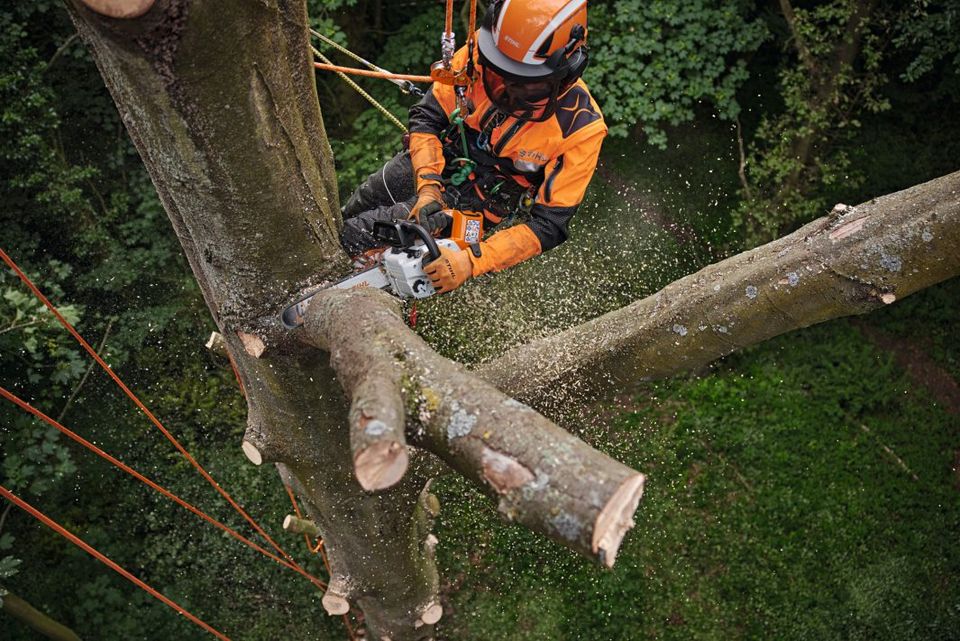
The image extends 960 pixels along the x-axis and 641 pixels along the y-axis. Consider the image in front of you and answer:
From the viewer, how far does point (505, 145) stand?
9.57ft

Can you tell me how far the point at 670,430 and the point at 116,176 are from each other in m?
4.97

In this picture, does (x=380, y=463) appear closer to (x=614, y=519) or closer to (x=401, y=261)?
(x=614, y=519)

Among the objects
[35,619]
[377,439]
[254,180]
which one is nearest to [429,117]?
[254,180]

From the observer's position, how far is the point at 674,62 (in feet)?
17.5

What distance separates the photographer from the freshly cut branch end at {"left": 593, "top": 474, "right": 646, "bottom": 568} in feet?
4.03

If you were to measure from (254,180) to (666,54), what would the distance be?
14.3 feet

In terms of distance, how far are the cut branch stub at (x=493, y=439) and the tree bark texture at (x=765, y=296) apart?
0.99 metres

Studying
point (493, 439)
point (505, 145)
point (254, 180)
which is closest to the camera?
point (493, 439)

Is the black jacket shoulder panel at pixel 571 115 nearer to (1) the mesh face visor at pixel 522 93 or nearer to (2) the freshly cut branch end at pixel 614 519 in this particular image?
(1) the mesh face visor at pixel 522 93

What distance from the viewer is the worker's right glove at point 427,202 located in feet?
9.03

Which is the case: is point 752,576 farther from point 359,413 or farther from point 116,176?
point 116,176

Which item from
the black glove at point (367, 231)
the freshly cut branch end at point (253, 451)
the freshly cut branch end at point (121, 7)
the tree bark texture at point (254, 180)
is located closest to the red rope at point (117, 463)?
the freshly cut branch end at point (253, 451)

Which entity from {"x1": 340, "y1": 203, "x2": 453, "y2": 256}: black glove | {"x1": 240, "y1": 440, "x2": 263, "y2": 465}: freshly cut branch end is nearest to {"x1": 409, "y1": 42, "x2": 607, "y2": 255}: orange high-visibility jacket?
{"x1": 340, "y1": 203, "x2": 453, "y2": 256}: black glove

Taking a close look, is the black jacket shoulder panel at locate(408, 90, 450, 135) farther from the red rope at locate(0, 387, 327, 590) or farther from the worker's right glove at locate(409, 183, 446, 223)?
the red rope at locate(0, 387, 327, 590)
